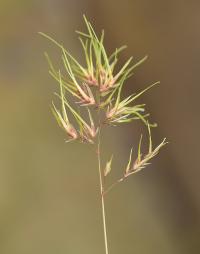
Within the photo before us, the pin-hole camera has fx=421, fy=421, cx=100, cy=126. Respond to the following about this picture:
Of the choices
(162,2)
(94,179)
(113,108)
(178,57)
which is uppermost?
(162,2)

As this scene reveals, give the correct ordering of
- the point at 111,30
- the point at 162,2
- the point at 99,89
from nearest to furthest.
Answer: the point at 99,89
the point at 162,2
the point at 111,30

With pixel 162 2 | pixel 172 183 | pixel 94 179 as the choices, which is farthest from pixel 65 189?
pixel 162 2

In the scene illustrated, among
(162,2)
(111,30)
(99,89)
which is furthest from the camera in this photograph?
(111,30)

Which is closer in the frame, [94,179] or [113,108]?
[113,108]

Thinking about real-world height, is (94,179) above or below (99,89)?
below

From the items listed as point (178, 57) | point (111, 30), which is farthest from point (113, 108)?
point (111, 30)

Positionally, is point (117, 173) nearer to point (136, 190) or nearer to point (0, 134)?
point (136, 190)
